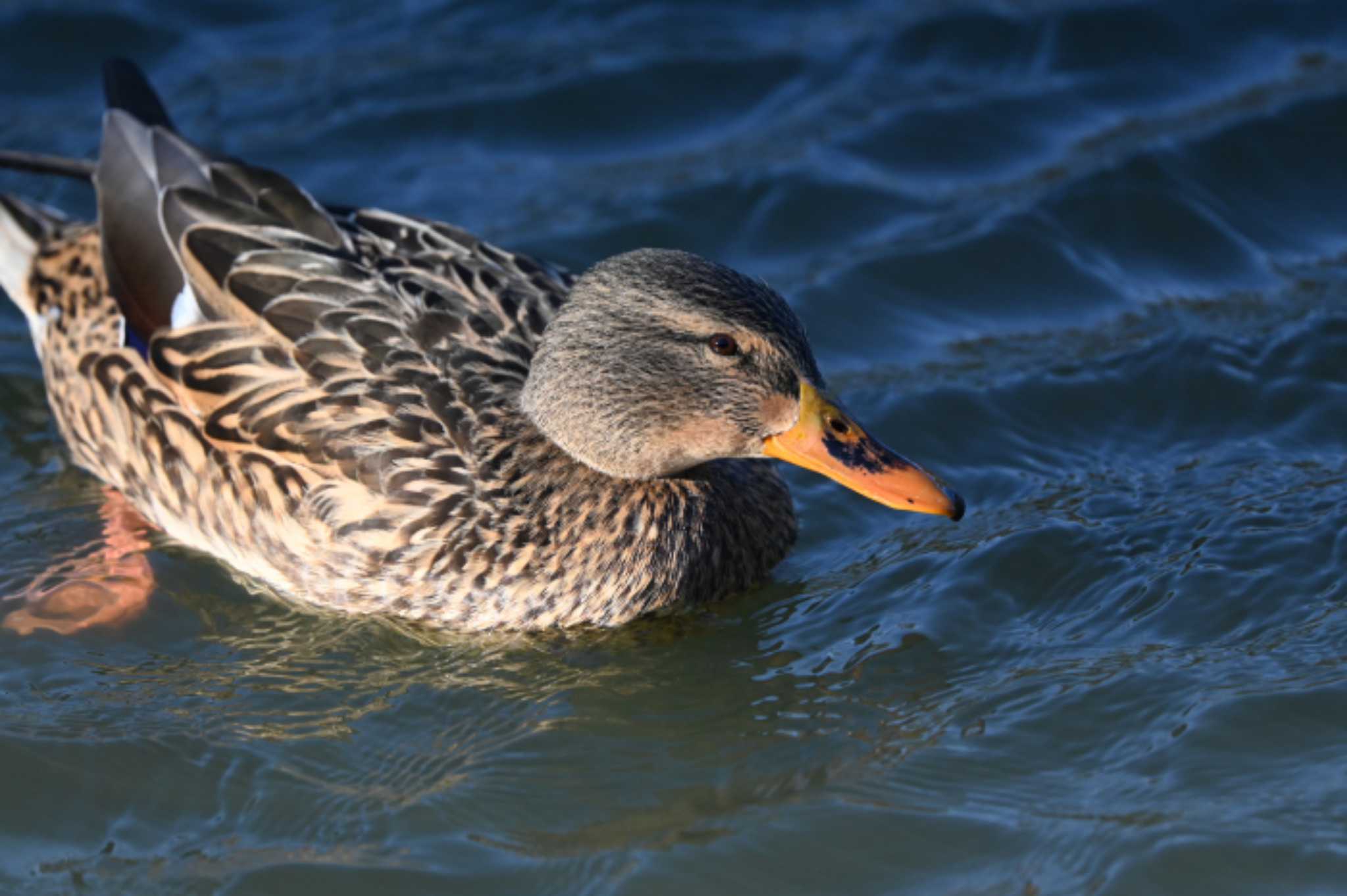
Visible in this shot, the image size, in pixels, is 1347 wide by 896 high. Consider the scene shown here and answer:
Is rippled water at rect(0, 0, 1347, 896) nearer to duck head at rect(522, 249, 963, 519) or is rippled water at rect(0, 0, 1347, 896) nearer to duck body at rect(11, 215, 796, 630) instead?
duck body at rect(11, 215, 796, 630)

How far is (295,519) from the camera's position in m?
7.49

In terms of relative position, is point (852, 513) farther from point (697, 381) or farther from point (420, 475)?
point (420, 475)

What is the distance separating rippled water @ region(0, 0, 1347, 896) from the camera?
609 centimetres

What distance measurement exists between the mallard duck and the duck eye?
0.01m

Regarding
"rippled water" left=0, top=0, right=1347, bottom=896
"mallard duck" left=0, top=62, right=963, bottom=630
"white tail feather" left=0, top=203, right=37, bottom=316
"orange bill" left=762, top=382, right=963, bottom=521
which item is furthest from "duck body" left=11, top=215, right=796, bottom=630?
"white tail feather" left=0, top=203, right=37, bottom=316

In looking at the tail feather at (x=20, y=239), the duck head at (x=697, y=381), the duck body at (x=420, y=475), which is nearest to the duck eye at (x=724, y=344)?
the duck head at (x=697, y=381)

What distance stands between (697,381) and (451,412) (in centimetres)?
112

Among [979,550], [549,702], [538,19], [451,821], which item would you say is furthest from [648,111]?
[451,821]

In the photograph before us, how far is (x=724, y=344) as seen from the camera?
22.4ft

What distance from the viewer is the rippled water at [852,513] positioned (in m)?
6.09

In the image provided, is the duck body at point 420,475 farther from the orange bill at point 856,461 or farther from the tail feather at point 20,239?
the tail feather at point 20,239

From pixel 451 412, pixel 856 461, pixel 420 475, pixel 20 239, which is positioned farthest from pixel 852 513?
pixel 20 239

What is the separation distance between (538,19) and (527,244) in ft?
10.2

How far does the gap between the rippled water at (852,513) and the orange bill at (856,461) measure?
0.70 metres
